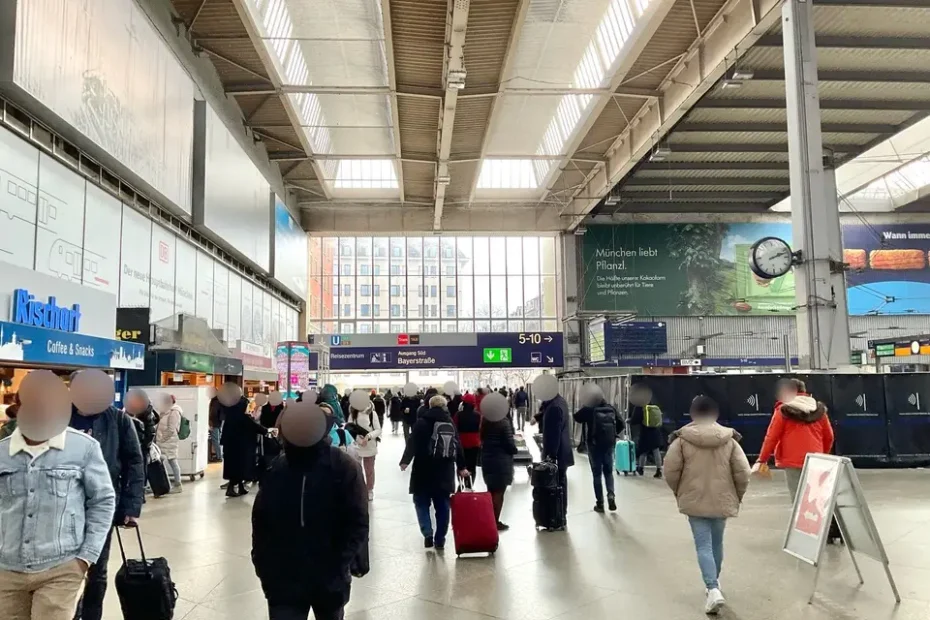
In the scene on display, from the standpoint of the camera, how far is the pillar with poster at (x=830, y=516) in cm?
526

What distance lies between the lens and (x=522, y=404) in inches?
1093

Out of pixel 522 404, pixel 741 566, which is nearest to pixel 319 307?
pixel 522 404

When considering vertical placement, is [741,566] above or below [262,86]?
below

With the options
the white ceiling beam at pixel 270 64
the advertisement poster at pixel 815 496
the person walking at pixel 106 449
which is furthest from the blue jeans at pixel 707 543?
the white ceiling beam at pixel 270 64

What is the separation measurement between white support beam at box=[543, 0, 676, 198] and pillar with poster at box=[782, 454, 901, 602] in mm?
12843

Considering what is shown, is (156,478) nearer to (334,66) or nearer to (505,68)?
(505,68)

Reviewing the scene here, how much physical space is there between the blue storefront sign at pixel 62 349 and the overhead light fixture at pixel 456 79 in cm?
1034

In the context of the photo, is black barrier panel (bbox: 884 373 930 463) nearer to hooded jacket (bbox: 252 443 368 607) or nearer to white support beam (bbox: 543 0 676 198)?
white support beam (bbox: 543 0 676 198)

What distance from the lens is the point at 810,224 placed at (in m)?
13.1

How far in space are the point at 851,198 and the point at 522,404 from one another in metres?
20.8

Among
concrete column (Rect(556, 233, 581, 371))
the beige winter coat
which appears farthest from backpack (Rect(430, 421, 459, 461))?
concrete column (Rect(556, 233, 581, 371))

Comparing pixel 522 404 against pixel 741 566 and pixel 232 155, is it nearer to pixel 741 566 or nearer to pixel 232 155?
pixel 232 155

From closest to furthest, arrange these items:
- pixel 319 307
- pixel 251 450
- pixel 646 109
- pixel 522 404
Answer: pixel 251 450
pixel 646 109
pixel 522 404
pixel 319 307

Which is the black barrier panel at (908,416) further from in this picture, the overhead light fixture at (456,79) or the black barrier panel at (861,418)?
the overhead light fixture at (456,79)
